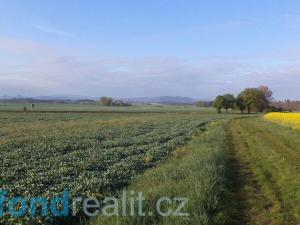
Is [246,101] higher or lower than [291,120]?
A: higher

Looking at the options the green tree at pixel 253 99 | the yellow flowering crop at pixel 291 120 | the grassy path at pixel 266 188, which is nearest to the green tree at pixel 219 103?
the green tree at pixel 253 99

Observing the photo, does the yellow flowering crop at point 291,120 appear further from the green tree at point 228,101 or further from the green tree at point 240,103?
the green tree at point 240,103

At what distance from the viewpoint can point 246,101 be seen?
399ft

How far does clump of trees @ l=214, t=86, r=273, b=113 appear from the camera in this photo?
121250mm

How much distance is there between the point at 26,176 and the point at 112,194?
3.66 metres

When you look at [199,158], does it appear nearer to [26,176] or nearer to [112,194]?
[112,194]

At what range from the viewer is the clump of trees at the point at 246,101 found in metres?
121

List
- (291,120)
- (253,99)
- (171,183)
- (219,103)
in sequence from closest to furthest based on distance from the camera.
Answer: (171,183), (291,120), (253,99), (219,103)

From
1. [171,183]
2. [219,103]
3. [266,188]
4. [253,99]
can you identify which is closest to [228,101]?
[219,103]

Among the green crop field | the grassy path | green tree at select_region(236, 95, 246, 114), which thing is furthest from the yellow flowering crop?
green tree at select_region(236, 95, 246, 114)

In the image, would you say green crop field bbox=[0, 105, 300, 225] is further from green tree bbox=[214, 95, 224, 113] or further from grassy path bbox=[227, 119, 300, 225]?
green tree bbox=[214, 95, 224, 113]

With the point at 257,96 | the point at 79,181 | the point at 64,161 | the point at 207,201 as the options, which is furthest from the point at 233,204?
the point at 257,96

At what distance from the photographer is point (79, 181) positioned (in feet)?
34.7

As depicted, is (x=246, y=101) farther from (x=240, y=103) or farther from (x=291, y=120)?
(x=291, y=120)
